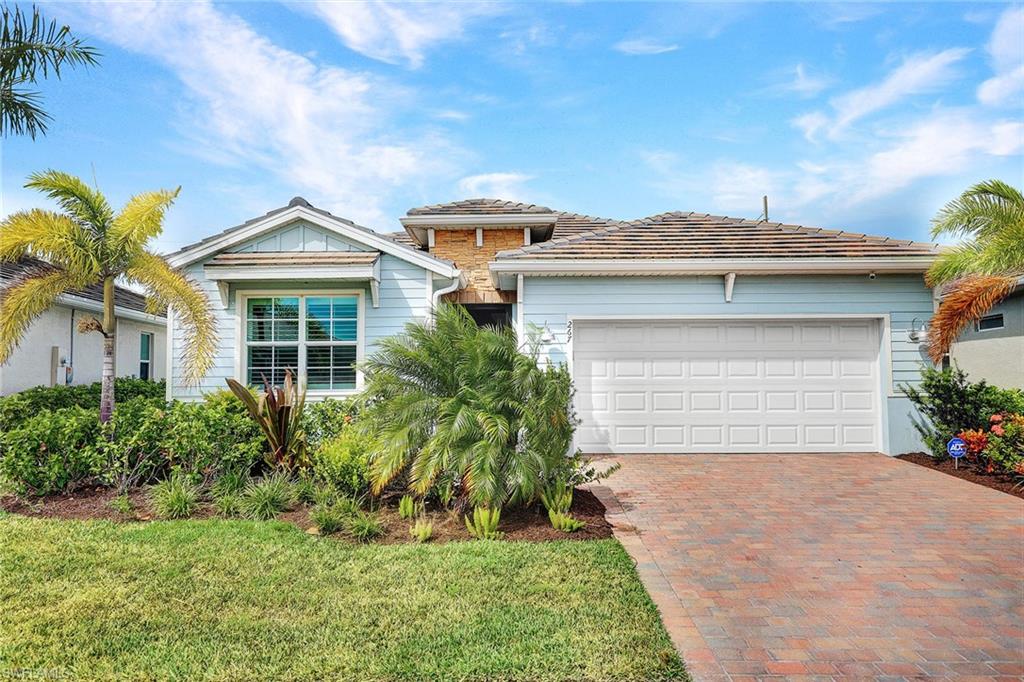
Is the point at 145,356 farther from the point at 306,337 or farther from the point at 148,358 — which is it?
the point at 306,337

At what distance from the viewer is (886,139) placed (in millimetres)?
9758

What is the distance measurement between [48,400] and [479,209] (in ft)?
28.3

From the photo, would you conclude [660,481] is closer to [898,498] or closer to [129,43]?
[898,498]

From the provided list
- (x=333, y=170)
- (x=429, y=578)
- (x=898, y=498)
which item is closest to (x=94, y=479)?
(x=429, y=578)

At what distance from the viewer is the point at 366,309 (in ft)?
33.6

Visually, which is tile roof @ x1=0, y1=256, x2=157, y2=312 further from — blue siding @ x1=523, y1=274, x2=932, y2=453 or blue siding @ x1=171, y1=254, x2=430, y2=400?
blue siding @ x1=523, y1=274, x2=932, y2=453

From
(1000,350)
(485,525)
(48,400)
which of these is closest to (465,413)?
(485,525)

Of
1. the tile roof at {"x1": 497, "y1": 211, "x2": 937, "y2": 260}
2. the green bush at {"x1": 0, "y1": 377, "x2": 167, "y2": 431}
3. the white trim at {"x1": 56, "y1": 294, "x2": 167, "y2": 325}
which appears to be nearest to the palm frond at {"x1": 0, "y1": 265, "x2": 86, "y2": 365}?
the green bush at {"x1": 0, "y1": 377, "x2": 167, "y2": 431}

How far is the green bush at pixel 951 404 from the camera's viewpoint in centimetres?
870

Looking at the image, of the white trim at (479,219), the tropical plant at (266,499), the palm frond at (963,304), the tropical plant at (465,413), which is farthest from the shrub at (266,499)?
the palm frond at (963,304)

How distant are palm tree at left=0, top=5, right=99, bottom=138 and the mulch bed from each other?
7.30 meters

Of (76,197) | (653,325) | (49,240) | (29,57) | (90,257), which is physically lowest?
(653,325)

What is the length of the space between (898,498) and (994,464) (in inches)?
95.4

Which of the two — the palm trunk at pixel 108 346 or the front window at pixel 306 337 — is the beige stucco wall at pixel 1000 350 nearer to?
the front window at pixel 306 337
